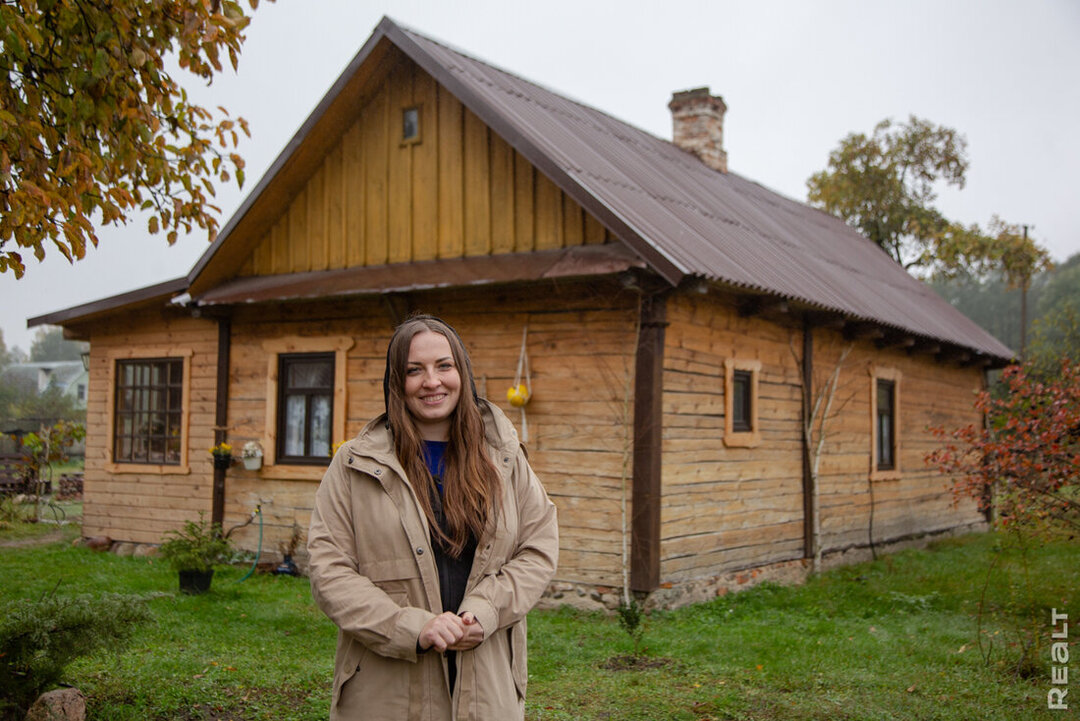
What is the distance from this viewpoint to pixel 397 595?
3.16 meters

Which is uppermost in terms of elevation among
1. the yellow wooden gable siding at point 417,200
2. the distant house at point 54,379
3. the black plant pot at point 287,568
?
the yellow wooden gable siding at point 417,200

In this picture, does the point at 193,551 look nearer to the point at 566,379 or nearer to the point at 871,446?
the point at 566,379

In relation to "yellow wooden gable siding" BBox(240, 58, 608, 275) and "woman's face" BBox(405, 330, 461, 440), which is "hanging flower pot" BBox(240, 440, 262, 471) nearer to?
"yellow wooden gable siding" BBox(240, 58, 608, 275)

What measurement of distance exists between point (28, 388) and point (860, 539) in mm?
21383

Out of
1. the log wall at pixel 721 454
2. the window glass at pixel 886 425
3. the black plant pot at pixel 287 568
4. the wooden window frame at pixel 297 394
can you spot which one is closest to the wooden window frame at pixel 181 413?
the wooden window frame at pixel 297 394

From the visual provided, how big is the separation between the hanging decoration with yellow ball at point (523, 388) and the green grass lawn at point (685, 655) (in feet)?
6.00

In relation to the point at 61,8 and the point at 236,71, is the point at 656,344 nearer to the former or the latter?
the point at 236,71

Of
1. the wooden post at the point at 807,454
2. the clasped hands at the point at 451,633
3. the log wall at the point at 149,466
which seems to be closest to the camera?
the clasped hands at the point at 451,633

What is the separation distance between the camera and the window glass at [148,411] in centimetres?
1280

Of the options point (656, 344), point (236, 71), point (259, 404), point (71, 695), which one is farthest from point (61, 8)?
point (259, 404)

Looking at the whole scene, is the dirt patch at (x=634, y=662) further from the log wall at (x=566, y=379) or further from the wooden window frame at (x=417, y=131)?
the wooden window frame at (x=417, y=131)

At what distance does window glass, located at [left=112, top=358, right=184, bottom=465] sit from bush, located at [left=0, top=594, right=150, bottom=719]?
781cm

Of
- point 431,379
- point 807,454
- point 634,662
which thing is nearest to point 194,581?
point 634,662

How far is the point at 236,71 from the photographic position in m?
5.91
